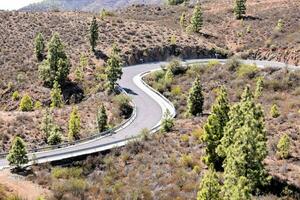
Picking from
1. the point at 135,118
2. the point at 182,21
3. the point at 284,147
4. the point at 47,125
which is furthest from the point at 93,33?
the point at 284,147

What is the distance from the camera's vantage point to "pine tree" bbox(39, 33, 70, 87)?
289ft

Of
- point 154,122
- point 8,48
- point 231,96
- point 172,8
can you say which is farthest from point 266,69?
point 172,8

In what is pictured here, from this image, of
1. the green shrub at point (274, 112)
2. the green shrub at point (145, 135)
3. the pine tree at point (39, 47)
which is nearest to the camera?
the green shrub at point (145, 135)

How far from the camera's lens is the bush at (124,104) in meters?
69.3

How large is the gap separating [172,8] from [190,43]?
3910 centimetres

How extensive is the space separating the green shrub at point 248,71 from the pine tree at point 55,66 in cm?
3155

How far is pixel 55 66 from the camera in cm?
8950

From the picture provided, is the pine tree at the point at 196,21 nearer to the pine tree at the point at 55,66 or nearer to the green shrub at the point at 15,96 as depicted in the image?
the pine tree at the point at 55,66

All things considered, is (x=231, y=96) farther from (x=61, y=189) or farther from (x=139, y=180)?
(x=61, y=189)

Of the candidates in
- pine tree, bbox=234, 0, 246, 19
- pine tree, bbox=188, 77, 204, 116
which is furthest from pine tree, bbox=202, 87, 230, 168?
pine tree, bbox=234, 0, 246, 19

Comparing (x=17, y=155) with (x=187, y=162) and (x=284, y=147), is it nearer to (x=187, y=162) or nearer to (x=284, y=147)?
(x=187, y=162)

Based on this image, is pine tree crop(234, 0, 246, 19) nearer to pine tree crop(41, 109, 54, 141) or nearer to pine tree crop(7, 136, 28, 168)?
pine tree crop(41, 109, 54, 141)

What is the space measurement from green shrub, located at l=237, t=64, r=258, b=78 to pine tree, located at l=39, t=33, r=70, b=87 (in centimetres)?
3155

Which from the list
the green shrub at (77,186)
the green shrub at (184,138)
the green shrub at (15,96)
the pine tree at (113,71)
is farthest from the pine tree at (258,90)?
the green shrub at (15,96)
